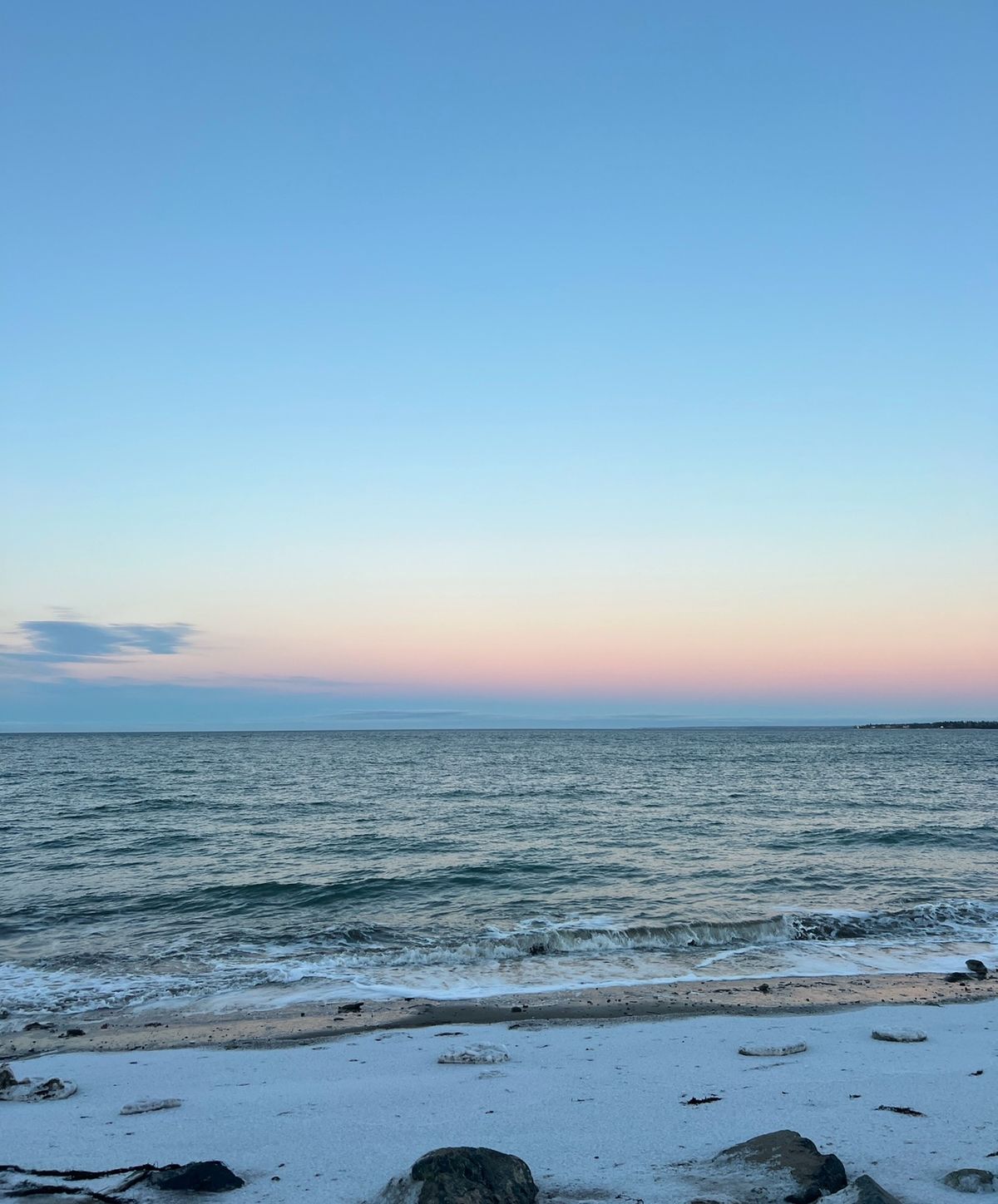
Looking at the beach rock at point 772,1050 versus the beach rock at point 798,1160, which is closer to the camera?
the beach rock at point 798,1160

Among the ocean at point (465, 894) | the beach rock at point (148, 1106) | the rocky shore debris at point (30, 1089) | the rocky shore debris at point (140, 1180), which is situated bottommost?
the ocean at point (465, 894)

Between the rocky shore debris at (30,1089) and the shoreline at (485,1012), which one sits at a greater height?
the rocky shore debris at (30,1089)

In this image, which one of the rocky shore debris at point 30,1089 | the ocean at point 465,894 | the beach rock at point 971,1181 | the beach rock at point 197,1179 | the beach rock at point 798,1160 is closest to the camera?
the beach rock at point 798,1160

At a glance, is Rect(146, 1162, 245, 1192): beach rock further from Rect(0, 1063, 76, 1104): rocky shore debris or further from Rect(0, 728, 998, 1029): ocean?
Rect(0, 728, 998, 1029): ocean

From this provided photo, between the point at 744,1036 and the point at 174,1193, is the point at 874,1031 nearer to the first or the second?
the point at 744,1036

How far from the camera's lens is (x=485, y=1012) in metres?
11.5

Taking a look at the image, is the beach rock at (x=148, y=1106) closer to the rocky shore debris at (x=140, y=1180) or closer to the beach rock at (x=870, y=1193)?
the rocky shore debris at (x=140, y=1180)

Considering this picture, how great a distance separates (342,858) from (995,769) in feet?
210

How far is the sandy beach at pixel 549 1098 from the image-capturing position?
580 centimetres

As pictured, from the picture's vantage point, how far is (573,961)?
14609 millimetres

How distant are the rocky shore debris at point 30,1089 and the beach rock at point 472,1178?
200 inches

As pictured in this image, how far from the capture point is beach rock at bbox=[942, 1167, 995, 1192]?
5109mm

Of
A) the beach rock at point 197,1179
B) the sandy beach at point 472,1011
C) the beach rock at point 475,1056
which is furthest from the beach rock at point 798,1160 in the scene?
the sandy beach at point 472,1011

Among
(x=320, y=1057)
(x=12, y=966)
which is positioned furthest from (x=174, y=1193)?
(x=12, y=966)
